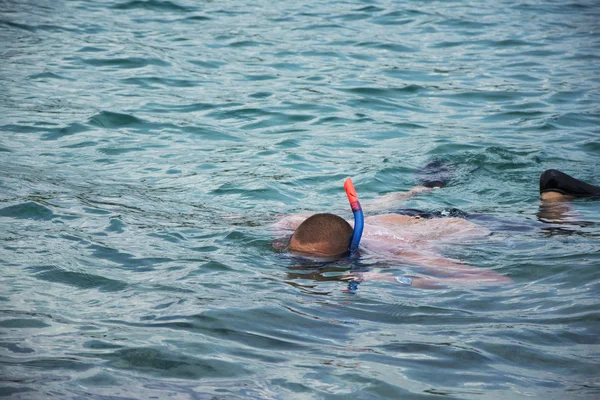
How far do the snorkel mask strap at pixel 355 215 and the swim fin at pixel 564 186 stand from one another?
206 centimetres

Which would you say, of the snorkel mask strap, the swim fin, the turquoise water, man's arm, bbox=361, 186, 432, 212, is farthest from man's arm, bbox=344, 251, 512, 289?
the swim fin

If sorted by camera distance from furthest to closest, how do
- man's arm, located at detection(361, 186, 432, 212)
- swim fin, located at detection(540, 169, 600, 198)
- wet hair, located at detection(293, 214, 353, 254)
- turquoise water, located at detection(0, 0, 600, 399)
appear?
man's arm, located at detection(361, 186, 432, 212) → swim fin, located at detection(540, 169, 600, 198) → wet hair, located at detection(293, 214, 353, 254) → turquoise water, located at detection(0, 0, 600, 399)

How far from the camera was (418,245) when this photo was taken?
17.8 ft

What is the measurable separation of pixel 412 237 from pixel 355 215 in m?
0.82

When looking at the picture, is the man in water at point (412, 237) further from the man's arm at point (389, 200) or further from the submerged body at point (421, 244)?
the man's arm at point (389, 200)

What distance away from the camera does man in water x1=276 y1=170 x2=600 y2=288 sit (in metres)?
4.82

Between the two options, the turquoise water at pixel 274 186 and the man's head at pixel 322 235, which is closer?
the turquoise water at pixel 274 186

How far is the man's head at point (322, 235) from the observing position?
16.7ft

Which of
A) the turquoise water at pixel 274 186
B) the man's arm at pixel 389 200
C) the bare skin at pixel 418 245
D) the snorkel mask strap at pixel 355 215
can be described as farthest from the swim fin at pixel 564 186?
the snorkel mask strap at pixel 355 215

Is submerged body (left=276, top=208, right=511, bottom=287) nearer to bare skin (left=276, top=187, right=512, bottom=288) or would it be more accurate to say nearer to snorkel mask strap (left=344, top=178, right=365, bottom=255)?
bare skin (left=276, top=187, right=512, bottom=288)

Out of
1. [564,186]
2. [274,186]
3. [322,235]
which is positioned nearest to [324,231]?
[322,235]

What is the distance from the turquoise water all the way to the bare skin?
16cm

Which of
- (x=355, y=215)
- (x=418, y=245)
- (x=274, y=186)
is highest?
(x=355, y=215)

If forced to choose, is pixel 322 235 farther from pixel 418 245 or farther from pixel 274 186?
pixel 274 186
